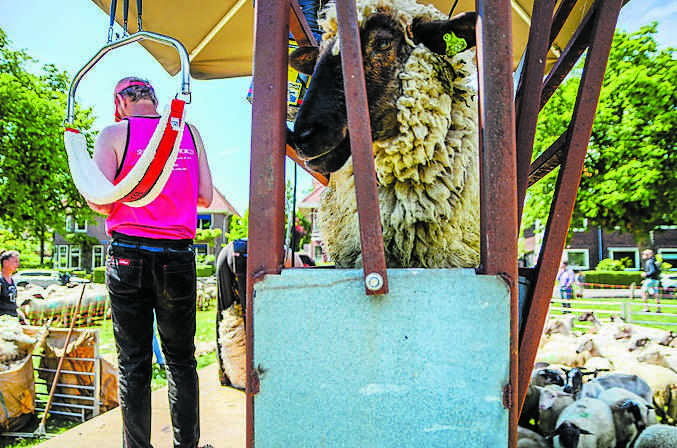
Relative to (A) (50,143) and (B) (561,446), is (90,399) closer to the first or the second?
(B) (561,446)

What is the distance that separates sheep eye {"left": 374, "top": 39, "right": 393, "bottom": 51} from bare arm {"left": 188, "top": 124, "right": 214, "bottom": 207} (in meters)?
1.04

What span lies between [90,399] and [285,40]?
391 centimetres

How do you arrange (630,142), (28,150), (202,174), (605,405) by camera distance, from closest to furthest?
1. (202,174)
2. (605,405)
3. (630,142)
4. (28,150)

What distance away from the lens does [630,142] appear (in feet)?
54.1

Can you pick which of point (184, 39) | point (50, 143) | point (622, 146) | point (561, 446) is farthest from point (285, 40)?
point (50, 143)

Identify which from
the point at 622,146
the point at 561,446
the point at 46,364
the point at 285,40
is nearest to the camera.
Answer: the point at 285,40

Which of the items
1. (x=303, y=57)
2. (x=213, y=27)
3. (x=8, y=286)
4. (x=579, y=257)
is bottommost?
(x=579, y=257)

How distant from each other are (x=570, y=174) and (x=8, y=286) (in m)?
6.71

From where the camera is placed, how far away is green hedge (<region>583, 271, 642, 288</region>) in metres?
22.0

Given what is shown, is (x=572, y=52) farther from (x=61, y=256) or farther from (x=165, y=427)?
(x=61, y=256)

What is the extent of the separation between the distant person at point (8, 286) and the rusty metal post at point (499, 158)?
6.37 metres

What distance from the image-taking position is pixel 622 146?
16734 mm

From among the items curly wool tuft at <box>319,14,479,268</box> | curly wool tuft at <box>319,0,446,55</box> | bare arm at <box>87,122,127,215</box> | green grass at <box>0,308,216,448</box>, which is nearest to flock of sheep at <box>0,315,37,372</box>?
green grass at <box>0,308,216,448</box>

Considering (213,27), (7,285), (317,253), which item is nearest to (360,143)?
(213,27)
